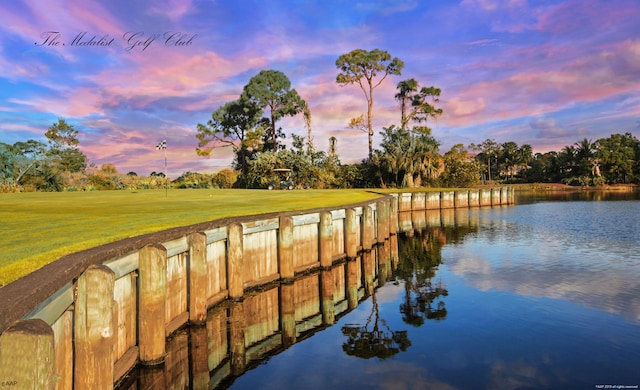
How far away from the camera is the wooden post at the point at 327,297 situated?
43.8 ft

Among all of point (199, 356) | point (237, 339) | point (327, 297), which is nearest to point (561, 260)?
point (327, 297)

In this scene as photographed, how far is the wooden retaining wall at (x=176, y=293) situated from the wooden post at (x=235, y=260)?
1.3 inches

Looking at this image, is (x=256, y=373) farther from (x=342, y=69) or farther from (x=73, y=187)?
(x=342, y=69)

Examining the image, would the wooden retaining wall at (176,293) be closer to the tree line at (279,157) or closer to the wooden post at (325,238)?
the wooden post at (325,238)

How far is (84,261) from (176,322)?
4.06 metres

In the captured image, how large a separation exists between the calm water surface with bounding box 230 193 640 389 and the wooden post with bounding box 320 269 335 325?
49cm

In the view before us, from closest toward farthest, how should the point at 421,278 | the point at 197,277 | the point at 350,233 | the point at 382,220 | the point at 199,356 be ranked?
the point at 199,356, the point at 197,277, the point at 421,278, the point at 350,233, the point at 382,220

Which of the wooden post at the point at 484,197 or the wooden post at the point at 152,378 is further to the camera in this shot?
the wooden post at the point at 484,197

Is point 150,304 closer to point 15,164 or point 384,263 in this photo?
point 384,263

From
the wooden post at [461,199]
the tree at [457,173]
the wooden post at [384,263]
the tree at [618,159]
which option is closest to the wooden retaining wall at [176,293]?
the wooden post at [384,263]

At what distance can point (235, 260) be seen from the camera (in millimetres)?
13094

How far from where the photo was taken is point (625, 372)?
30.3 ft

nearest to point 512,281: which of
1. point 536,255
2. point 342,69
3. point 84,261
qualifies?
point 536,255

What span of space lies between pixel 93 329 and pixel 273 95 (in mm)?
63807
